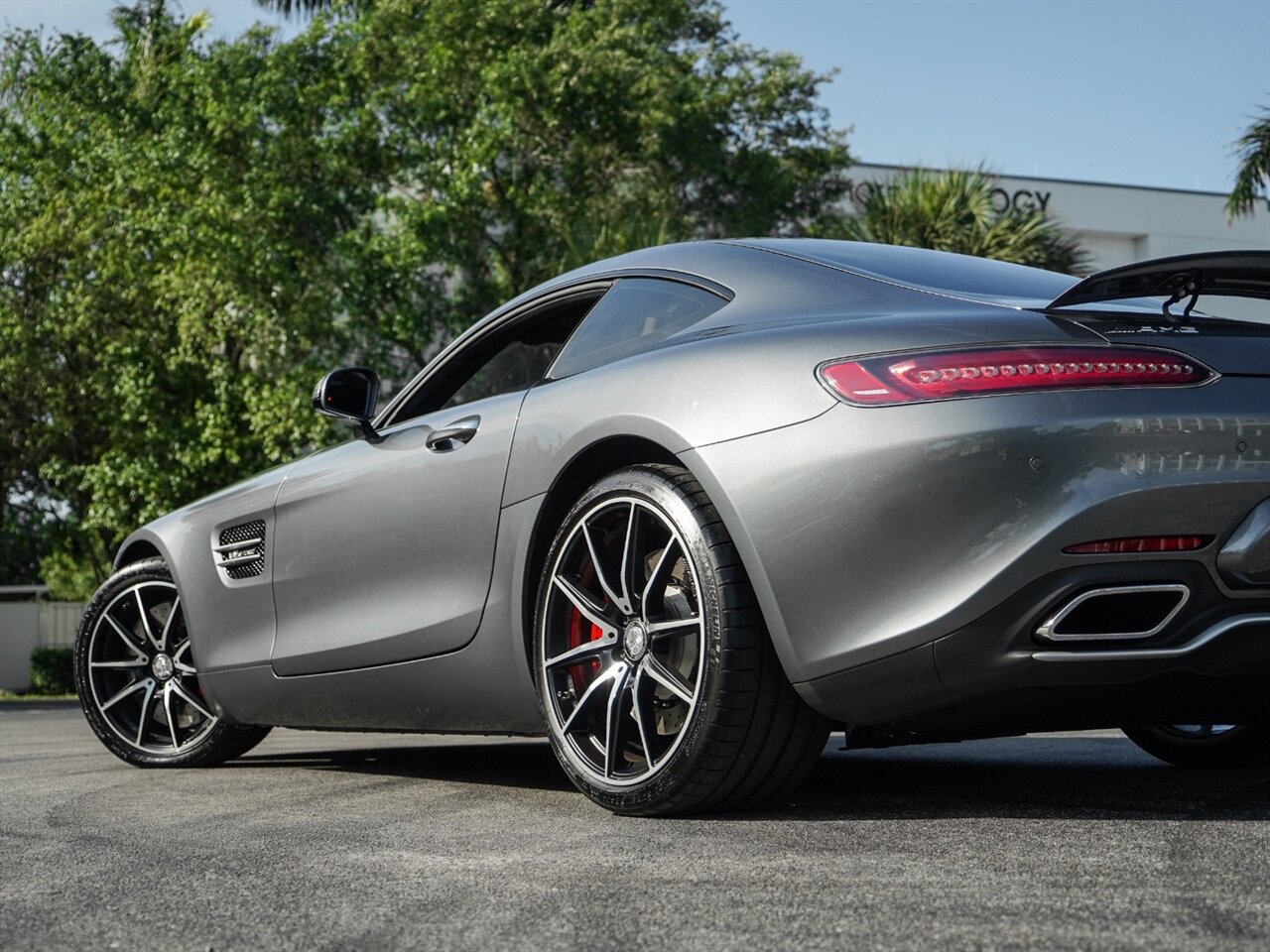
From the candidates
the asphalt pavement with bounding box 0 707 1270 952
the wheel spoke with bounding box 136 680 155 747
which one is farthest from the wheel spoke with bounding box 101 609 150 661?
the asphalt pavement with bounding box 0 707 1270 952

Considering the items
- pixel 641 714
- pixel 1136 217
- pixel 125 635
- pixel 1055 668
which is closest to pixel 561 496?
pixel 641 714

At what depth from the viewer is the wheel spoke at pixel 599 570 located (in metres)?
3.36

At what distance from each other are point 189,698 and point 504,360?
1.75 meters

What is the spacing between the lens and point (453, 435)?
402 centimetres

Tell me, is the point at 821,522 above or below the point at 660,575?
above

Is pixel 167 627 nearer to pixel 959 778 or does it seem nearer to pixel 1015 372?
pixel 959 778

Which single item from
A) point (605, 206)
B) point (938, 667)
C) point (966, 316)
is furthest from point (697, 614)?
point (605, 206)

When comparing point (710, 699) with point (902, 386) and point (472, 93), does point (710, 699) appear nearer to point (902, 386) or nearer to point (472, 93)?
point (902, 386)

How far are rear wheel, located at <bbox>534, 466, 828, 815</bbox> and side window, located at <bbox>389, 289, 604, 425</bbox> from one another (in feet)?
2.24

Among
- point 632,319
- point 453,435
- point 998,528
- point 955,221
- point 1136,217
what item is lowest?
point 998,528

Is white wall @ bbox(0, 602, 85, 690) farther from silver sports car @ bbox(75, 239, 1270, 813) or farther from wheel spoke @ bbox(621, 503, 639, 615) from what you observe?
wheel spoke @ bbox(621, 503, 639, 615)

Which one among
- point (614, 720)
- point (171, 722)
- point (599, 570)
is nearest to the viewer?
point (614, 720)

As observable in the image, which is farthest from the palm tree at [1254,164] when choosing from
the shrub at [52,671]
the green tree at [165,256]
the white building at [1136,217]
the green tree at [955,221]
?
the white building at [1136,217]

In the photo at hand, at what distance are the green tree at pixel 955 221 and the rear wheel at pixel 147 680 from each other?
14.4 metres
